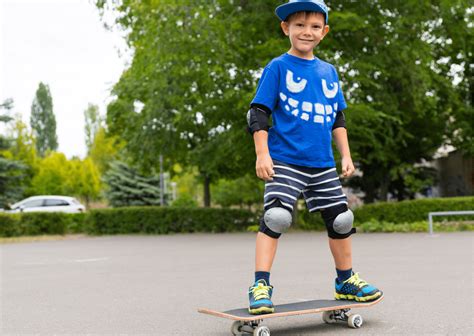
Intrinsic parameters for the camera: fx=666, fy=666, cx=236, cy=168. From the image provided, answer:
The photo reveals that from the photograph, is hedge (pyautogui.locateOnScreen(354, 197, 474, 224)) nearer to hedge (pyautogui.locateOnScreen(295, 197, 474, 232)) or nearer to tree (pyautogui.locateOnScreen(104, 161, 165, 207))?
hedge (pyautogui.locateOnScreen(295, 197, 474, 232))

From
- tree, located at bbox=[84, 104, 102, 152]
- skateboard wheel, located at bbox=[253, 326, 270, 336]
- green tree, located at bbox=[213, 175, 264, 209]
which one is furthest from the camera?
tree, located at bbox=[84, 104, 102, 152]

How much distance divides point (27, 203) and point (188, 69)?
56.0 ft

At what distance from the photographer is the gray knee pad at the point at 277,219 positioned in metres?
4.06

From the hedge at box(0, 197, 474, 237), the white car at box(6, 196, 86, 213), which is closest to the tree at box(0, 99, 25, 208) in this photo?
the white car at box(6, 196, 86, 213)

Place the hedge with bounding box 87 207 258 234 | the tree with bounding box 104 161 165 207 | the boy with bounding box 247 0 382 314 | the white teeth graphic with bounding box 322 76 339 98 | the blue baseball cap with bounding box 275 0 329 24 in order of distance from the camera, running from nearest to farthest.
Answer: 1. the boy with bounding box 247 0 382 314
2. the blue baseball cap with bounding box 275 0 329 24
3. the white teeth graphic with bounding box 322 76 339 98
4. the hedge with bounding box 87 207 258 234
5. the tree with bounding box 104 161 165 207

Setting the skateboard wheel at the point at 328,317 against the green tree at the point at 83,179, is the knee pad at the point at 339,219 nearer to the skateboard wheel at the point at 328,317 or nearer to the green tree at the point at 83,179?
the skateboard wheel at the point at 328,317

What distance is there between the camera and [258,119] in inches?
166

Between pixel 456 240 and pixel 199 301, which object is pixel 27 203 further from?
pixel 199 301

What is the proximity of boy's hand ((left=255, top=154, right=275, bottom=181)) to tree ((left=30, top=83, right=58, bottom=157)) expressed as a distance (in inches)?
3098

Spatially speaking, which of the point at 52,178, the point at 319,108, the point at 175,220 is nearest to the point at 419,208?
the point at 175,220

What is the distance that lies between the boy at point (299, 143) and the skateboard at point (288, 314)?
5.2 inches

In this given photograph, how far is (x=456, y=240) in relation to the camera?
1291cm

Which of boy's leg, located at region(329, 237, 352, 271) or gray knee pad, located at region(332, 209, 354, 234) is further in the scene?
boy's leg, located at region(329, 237, 352, 271)

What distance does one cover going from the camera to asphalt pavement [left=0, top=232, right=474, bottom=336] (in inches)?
177
